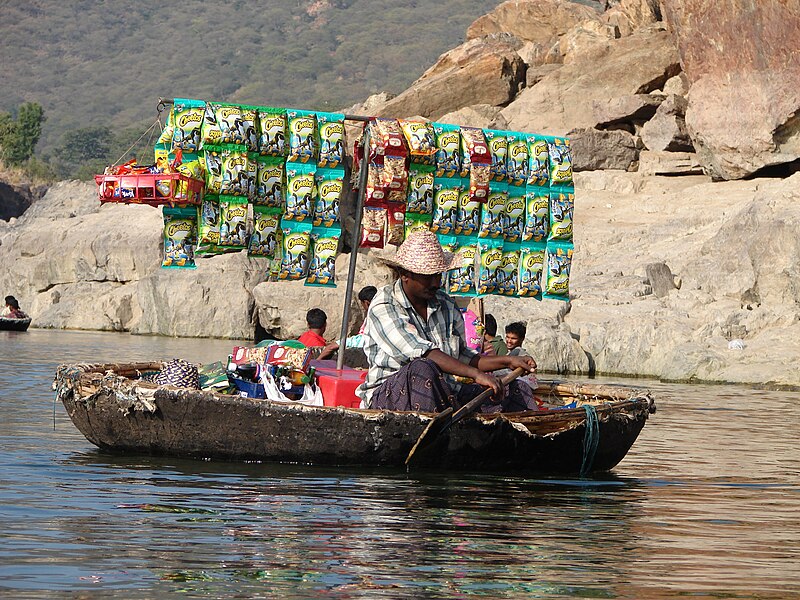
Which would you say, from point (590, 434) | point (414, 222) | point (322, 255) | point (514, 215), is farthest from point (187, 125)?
point (590, 434)

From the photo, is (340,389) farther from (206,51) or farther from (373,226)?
(206,51)

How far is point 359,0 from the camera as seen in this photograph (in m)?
129

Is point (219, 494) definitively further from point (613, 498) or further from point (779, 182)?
point (779, 182)

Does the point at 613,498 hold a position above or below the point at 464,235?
below

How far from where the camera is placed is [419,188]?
459 inches

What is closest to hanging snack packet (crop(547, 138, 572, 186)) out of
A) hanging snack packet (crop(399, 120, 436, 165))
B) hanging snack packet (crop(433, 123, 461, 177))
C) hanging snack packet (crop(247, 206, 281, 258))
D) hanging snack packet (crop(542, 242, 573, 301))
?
hanging snack packet (crop(542, 242, 573, 301))

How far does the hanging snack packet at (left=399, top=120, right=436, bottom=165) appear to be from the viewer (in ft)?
38.0

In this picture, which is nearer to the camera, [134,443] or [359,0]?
[134,443]

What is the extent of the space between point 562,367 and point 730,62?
12143 mm

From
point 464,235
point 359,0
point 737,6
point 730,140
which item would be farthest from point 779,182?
point 359,0

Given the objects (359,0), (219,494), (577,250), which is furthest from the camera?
(359,0)

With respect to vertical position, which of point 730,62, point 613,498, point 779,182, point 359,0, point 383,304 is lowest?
point 613,498

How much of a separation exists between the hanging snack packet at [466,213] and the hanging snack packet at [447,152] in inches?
6.0

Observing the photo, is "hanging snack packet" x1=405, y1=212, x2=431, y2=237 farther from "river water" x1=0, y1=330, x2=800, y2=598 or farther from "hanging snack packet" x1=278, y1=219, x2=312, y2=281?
"river water" x1=0, y1=330, x2=800, y2=598
